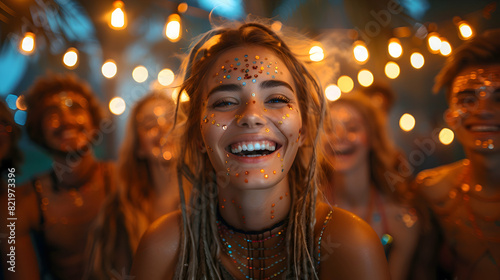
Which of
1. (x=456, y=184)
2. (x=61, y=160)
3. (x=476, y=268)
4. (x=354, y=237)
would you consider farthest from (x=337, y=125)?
(x=61, y=160)

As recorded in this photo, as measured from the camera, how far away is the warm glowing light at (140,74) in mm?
1964

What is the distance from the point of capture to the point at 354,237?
1213 millimetres

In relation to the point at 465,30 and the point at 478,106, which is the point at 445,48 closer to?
the point at 465,30

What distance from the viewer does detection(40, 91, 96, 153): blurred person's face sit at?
176cm

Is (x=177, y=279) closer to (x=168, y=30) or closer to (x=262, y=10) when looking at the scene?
(x=168, y=30)

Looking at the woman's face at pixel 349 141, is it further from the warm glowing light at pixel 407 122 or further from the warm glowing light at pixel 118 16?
the warm glowing light at pixel 118 16

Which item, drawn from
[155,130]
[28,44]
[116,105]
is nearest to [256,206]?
[155,130]

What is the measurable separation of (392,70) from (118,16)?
1.43 meters

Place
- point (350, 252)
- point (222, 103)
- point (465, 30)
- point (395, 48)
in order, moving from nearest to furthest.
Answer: point (350, 252)
point (222, 103)
point (465, 30)
point (395, 48)

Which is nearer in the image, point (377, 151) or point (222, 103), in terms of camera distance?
point (222, 103)

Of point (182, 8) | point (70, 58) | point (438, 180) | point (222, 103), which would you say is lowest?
point (438, 180)

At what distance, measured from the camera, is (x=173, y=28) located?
6.36 feet

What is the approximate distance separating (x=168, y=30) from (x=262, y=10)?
520 millimetres

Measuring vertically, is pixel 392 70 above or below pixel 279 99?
above
